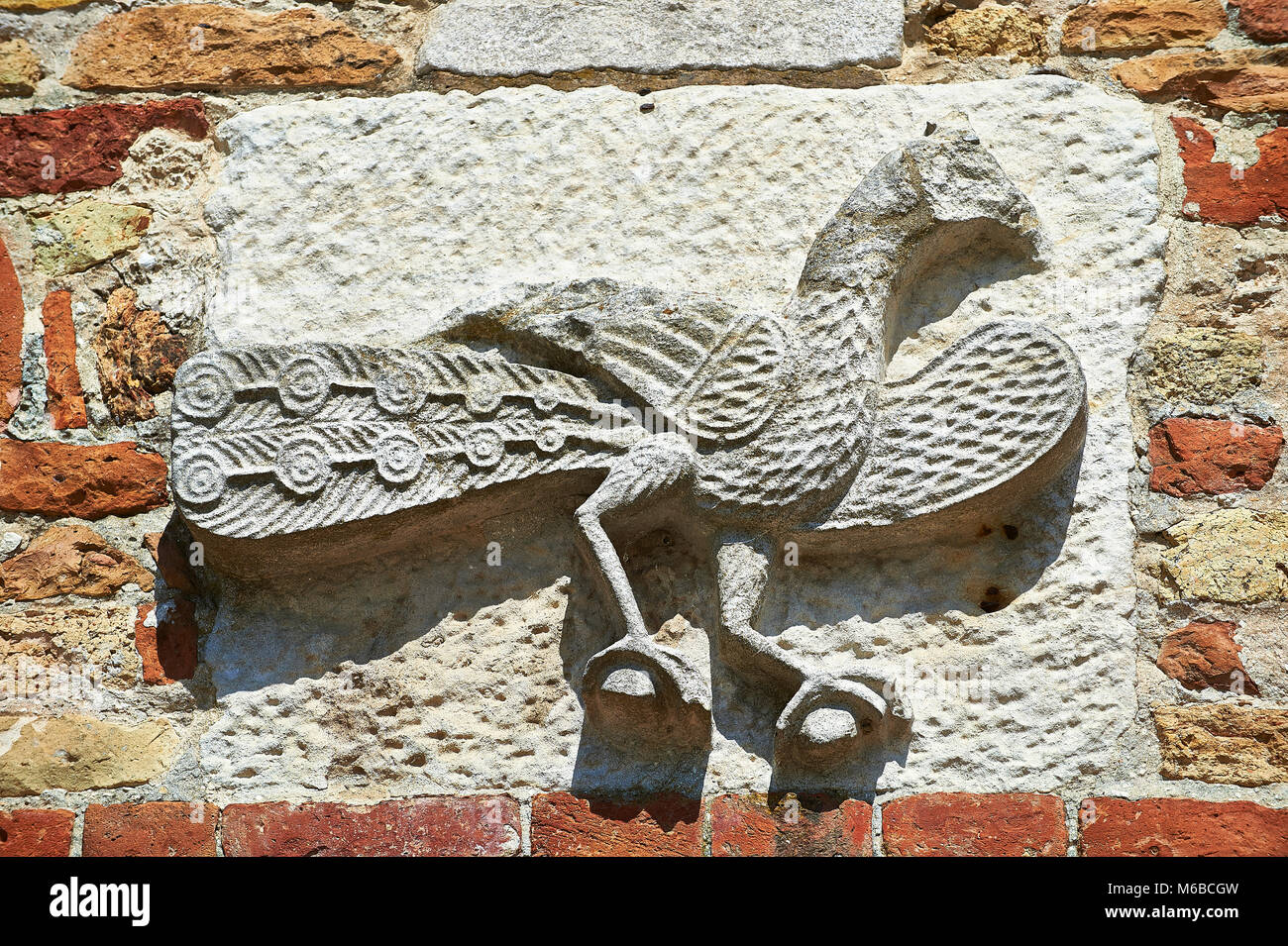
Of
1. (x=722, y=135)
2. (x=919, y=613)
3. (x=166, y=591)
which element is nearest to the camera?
(x=919, y=613)

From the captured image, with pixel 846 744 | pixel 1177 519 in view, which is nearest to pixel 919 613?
pixel 846 744

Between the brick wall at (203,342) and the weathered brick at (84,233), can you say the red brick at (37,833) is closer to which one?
the brick wall at (203,342)

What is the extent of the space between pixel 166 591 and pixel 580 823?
0.76m

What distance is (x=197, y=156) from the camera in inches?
97.3

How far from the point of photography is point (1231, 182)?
2.33m

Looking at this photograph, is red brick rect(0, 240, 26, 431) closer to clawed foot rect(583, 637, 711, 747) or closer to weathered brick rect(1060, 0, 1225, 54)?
clawed foot rect(583, 637, 711, 747)

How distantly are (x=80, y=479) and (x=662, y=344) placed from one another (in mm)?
989

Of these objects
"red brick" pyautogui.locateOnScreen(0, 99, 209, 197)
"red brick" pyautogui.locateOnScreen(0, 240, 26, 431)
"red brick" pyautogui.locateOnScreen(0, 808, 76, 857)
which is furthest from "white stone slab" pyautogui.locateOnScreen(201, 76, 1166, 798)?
"red brick" pyautogui.locateOnScreen(0, 240, 26, 431)

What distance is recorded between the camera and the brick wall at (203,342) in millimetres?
1951

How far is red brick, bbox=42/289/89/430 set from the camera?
7.63 feet

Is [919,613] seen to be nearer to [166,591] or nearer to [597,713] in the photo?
[597,713]

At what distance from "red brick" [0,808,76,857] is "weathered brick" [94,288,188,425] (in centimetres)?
65

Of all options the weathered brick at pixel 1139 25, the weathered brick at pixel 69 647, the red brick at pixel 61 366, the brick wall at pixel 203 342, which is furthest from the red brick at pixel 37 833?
the weathered brick at pixel 1139 25

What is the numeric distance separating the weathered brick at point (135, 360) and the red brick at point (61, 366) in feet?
0.14
